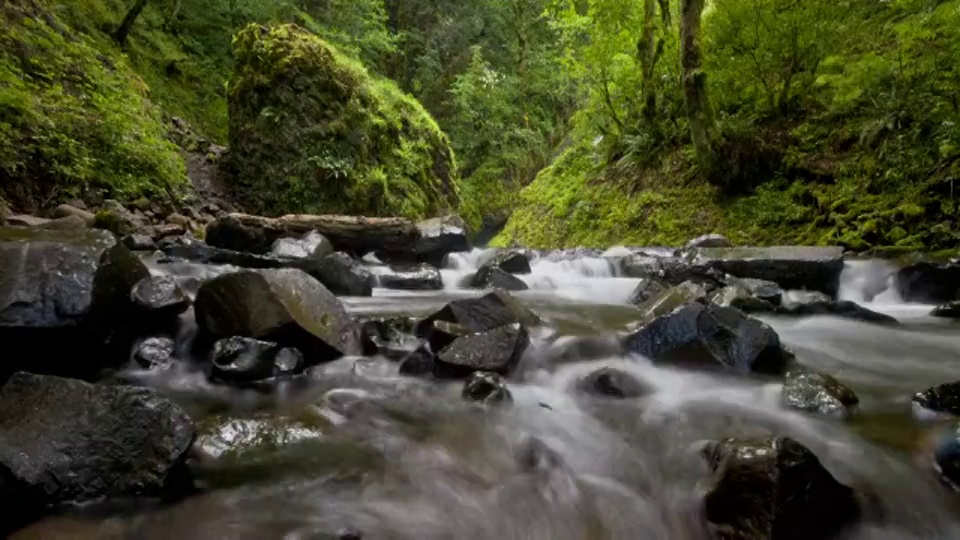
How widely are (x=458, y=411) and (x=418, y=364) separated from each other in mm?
625

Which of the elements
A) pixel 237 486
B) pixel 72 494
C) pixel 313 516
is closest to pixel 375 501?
pixel 313 516

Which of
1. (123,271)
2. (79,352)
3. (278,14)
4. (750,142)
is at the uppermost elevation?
(278,14)

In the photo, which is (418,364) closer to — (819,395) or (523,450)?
(523,450)

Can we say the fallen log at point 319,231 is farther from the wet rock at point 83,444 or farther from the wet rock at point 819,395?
the wet rock at point 819,395

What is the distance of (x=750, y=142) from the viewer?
9.38 m

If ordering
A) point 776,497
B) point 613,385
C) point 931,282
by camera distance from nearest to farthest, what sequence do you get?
point 776,497 → point 613,385 → point 931,282

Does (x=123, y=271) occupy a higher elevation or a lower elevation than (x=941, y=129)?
lower

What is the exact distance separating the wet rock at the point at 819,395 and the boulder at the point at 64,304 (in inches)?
174

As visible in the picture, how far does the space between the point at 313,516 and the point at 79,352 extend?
7.64 feet

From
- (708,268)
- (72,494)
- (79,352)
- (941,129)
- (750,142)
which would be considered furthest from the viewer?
(750,142)

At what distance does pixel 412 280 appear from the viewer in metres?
7.27

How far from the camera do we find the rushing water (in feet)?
7.35

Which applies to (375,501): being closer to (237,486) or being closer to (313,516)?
(313,516)

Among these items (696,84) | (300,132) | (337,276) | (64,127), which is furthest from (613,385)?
(300,132)
